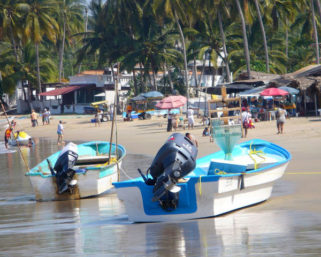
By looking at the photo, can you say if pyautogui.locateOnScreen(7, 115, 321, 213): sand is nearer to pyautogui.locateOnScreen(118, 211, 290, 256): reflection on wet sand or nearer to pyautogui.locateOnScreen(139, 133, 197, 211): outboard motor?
pyautogui.locateOnScreen(118, 211, 290, 256): reflection on wet sand

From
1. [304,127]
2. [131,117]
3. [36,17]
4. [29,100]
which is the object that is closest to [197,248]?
[304,127]

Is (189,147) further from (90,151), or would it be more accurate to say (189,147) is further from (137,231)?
(90,151)

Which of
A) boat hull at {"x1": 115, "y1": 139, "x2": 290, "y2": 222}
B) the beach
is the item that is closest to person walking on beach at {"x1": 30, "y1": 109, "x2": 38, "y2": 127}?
the beach

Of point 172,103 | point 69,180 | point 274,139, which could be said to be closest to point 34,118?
point 172,103

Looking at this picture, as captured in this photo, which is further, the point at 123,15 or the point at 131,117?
the point at 123,15

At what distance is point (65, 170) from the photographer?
1217cm

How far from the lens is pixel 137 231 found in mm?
8641

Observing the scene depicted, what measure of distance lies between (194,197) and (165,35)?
4049cm

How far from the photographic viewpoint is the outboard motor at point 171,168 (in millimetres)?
8492

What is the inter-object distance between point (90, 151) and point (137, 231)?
7322 mm

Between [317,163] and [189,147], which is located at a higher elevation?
[189,147]

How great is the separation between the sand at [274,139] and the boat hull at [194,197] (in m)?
0.99

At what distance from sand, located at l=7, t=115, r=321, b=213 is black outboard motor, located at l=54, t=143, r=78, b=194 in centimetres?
426

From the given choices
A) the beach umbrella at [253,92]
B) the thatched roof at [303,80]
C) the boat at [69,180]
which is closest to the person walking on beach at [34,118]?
the beach umbrella at [253,92]
